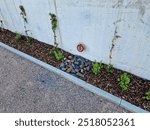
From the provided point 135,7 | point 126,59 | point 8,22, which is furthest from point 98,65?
point 8,22

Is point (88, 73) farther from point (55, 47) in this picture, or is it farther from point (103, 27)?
point (55, 47)

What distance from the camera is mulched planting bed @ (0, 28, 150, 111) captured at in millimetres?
3624

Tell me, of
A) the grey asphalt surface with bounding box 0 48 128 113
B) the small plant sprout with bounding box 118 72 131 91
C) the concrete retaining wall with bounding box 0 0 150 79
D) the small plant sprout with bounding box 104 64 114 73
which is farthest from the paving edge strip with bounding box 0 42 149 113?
the concrete retaining wall with bounding box 0 0 150 79

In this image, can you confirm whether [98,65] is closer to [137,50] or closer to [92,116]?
[137,50]

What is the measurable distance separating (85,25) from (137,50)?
1.14m

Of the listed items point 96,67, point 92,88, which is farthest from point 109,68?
Result: point 92,88

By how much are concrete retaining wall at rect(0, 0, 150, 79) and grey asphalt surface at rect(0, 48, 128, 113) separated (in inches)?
34.4

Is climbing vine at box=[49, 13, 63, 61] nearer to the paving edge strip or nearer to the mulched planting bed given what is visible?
the mulched planting bed

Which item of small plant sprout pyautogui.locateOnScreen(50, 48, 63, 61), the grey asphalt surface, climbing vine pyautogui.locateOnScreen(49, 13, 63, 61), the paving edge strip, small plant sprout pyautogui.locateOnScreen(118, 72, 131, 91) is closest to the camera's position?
the paving edge strip

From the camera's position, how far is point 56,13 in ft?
13.8

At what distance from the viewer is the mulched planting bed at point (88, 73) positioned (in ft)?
11.9

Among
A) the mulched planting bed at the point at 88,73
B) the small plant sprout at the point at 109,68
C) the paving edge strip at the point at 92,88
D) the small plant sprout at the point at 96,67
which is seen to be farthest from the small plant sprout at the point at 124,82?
the small plant sprout at the point at 96,67

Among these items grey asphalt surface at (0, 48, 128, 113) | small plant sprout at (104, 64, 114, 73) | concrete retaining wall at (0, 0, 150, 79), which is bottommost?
grey asphalt surface at (0, 48, 128, 113)

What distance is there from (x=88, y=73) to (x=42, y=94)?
1.07 meters
